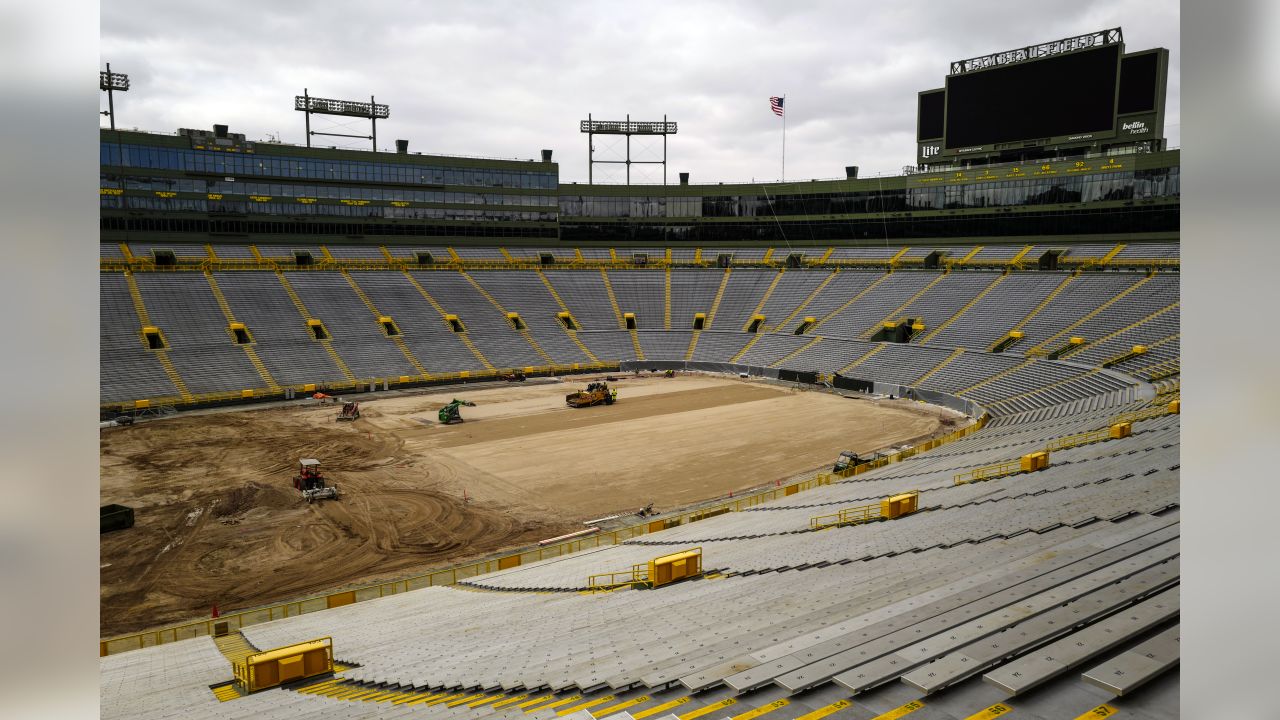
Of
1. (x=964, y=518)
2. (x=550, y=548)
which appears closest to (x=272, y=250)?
(x=550, y=548)

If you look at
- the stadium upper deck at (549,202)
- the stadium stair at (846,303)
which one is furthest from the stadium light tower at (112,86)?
the stadium stair at (846,303)

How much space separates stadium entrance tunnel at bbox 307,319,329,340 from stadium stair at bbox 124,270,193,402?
9.87 m

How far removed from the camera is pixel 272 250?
2687 inches

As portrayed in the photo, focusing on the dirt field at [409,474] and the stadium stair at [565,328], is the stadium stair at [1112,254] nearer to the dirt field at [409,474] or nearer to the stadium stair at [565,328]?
the dirt field at [409,474]

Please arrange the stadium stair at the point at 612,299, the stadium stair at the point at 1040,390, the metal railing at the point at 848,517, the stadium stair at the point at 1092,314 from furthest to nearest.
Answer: the stadium stair at the point at 612,299 → the stadium stair at the point at 1092,314 → the stadium stair at the point at 1040,390 → the metal railing at the point at 848,517

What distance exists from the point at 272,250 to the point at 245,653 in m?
61.1

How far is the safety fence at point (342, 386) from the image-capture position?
46125 mm

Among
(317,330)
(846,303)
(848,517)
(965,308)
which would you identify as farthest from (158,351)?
(965,308)

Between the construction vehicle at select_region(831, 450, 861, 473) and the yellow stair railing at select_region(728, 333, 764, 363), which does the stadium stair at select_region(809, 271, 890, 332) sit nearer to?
the yellow stair railing at select_region(728, 333, 764, 363)

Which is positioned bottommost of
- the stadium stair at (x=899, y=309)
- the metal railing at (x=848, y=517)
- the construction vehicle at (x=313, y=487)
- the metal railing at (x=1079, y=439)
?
the construction vehicle at (x=313, y=487)

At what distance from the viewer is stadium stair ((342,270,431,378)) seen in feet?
188

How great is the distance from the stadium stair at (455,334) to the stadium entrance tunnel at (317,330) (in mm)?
9589

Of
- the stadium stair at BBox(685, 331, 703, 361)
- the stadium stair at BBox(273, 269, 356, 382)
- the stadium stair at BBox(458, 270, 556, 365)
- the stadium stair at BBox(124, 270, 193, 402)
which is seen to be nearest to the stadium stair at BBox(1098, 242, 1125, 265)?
the stadium stair at BBox(685, 331, 703, 361)
